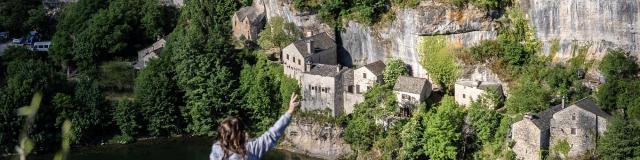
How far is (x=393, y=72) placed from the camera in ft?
119

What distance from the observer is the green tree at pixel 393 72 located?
36219 mm

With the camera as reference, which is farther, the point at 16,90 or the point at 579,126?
the point at 16,90

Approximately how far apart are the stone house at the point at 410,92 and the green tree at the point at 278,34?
6.25m

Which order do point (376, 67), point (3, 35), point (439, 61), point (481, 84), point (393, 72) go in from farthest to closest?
point (3, 35) → point (376, 67) → point (393, 72) → point (439, 61) → point (481, 84)

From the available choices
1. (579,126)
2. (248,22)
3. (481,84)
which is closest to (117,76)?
(248,22)

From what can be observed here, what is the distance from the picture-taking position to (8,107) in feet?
128

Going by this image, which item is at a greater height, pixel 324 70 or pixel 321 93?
pixel 324 70

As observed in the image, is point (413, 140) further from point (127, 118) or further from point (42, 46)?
point (42, 46)

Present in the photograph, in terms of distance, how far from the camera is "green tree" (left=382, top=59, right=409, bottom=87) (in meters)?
36.2

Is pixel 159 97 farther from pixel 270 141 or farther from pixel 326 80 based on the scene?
pixel 270 141

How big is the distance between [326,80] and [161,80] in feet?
24.4

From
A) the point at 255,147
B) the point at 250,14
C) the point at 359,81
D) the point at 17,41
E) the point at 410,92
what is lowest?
the point at 410,92

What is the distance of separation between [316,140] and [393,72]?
4183 millimetres

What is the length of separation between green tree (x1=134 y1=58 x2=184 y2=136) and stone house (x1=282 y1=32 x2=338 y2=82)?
198 inches
